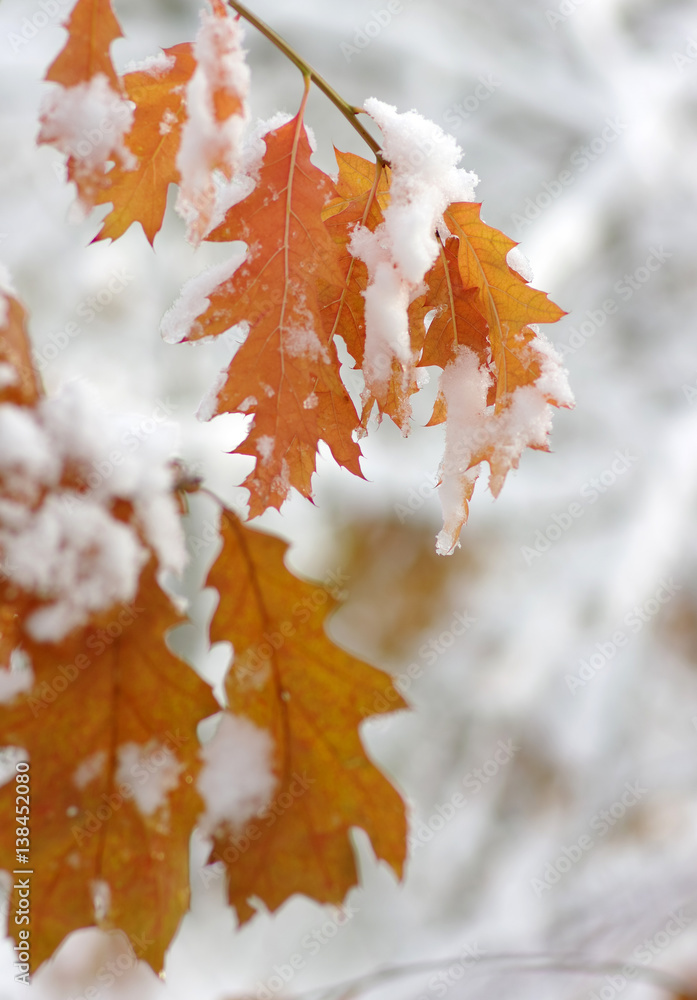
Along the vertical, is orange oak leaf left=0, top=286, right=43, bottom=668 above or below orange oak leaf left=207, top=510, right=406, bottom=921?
above

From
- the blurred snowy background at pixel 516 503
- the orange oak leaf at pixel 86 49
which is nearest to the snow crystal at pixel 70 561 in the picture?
the orange oak leaf at pixel 86 49

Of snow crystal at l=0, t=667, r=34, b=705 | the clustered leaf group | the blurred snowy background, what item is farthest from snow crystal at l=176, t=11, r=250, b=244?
the blurred snowy background

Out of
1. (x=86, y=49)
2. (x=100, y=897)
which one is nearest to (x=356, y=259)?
(x=86, y=49)

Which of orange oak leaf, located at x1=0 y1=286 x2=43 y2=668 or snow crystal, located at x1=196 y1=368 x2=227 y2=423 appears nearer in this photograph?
orange oak leaf, located at x1=0 y1=286 x2=43 y2=668

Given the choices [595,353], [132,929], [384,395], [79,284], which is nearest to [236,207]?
[384,395]

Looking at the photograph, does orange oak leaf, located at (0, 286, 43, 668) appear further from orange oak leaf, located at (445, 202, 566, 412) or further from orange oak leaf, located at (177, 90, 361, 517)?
orange oak leaf, located at (445, 202, 566, 412)

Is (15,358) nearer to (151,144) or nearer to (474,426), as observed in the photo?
(151,144)

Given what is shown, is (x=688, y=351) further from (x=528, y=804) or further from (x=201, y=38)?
(x=201, y=38)
